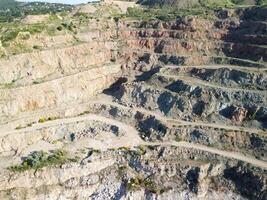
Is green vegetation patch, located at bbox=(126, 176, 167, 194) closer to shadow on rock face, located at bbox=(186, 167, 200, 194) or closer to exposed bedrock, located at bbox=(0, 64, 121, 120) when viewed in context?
shadow on rock face, located at bbox=(186, 167, 200, 194)

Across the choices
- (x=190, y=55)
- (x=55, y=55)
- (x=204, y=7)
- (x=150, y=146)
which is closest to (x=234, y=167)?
(x=150, y=146)

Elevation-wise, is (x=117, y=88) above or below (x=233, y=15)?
below

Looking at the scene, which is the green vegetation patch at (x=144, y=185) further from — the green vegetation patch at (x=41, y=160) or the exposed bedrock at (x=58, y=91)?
the exposed bedrock at (x=58, y=91)

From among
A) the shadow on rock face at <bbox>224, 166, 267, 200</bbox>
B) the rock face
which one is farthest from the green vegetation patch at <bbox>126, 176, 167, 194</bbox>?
the shadow on rock face at <bbox>224, 166, 267, 200</bbox>

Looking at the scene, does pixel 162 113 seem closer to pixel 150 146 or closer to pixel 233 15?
pixel 150 146

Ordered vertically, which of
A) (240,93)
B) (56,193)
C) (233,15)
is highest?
(233,15)

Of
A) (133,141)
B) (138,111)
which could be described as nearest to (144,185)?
(133,141)
